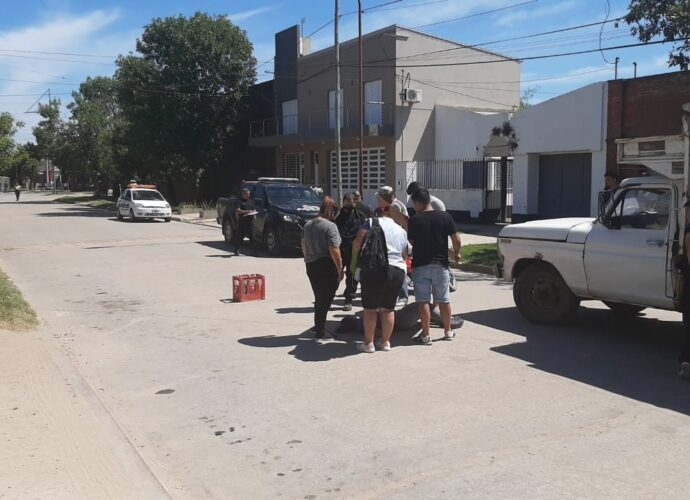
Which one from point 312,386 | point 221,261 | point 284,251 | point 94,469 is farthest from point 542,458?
point 284,251

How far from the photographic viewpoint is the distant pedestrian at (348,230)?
9.76 meters

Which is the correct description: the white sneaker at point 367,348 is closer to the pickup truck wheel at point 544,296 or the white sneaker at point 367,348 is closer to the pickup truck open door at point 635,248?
the pickup truck wheel at point 544,296

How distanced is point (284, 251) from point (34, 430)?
40.5 feet

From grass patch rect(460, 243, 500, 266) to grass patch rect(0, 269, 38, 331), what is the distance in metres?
8.80

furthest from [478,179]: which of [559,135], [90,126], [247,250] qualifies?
[90,126]

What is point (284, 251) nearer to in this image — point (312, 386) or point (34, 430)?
point (312, 386)

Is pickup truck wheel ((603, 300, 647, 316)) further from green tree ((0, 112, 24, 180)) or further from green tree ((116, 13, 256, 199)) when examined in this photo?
green tree ((116, 13, 256, 199))

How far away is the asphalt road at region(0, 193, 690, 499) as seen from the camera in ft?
13.9

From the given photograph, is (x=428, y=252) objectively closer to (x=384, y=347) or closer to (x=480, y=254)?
(x=384, y=347)

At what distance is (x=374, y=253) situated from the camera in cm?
711

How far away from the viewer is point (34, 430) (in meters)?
4.96

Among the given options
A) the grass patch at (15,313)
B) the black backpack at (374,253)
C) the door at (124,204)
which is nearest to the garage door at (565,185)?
the black backpack at (374,253)

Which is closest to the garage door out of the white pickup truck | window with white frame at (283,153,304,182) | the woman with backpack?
the white pickup truck

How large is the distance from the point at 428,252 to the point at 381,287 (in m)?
0.67
